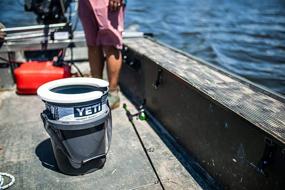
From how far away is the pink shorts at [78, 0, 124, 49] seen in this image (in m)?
2.59

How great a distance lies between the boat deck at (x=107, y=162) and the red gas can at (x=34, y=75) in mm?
472

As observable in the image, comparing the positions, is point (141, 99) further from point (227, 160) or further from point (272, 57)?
point (272, 57)

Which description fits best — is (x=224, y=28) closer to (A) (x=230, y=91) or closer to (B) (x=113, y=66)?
(B) (x=113, y=66)

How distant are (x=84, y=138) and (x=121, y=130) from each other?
0.76 m

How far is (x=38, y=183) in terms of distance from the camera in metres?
1.96

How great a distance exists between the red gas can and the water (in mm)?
3142

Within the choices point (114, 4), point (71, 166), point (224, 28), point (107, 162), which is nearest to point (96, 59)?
point (114, 4)

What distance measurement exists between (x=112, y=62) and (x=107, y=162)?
97 centimetres

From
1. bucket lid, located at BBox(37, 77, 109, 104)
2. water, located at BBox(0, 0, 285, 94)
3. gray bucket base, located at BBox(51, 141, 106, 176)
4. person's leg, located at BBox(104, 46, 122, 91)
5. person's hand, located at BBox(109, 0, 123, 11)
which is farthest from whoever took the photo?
water, located at BBox(0, 0, 285, 94)

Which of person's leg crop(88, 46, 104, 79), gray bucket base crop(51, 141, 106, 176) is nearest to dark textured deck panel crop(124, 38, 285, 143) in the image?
person's leg crop(88, 46, 104, 79)

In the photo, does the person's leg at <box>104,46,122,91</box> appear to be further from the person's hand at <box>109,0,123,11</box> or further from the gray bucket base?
the gray bucket base

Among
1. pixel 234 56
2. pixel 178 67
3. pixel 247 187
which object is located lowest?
pixel 234 56

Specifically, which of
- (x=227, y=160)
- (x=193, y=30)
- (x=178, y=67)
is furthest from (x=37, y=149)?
(x=193, y=30)

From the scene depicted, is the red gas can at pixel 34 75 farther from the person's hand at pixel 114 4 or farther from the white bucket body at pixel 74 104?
the white bucket body at pixel 74 104
